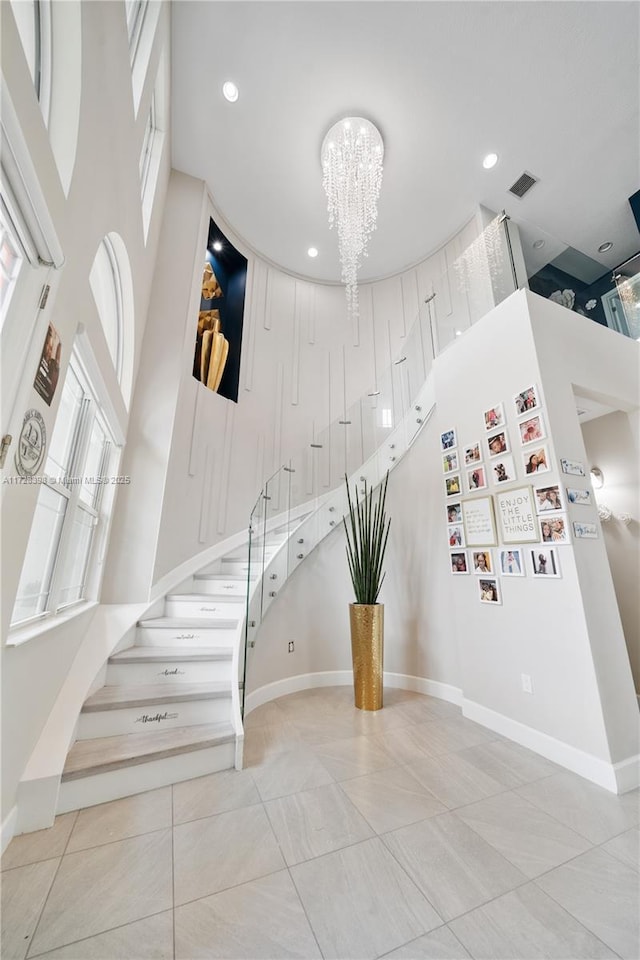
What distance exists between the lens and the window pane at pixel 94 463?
2662mm

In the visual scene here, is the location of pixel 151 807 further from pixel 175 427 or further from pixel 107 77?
pixel 107 77

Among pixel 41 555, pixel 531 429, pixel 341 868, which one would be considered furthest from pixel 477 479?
pixel 41 555

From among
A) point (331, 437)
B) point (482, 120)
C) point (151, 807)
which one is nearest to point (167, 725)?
point (151, 807)

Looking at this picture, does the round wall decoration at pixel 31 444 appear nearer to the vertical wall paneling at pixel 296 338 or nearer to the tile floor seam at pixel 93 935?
the tile floor seam at pixel 93 935

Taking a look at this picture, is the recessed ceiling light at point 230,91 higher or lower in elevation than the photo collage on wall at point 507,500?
higher

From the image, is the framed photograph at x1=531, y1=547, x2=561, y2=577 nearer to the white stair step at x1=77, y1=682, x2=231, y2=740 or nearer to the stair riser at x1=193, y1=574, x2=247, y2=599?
the white stair step at x1=77, y1=682, x2=231, y2=740

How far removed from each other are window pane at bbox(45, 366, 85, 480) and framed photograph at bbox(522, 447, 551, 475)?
3.04 meters

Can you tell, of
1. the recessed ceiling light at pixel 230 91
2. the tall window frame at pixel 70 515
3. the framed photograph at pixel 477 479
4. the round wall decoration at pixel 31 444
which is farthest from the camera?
the recessed ceiling light at pixel 230 91

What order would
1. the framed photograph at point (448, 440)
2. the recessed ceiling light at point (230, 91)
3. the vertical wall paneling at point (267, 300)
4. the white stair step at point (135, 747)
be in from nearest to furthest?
1. the white stair step at point (135, 747)
2. the framed photograph at point (448, 440)
3. the recessed ceiling light at point (230, 91)
4. the vertical wall paneling at point (267, 300)

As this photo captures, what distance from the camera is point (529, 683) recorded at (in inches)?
93.7

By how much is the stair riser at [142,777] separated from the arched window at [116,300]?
2.68 metres

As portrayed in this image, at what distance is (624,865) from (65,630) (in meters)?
3.00

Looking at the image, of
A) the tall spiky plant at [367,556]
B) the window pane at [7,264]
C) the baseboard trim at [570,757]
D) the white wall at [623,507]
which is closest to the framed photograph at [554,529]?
the baseboard trim at [570,757]

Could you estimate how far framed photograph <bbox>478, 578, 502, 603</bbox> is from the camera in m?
2.66
